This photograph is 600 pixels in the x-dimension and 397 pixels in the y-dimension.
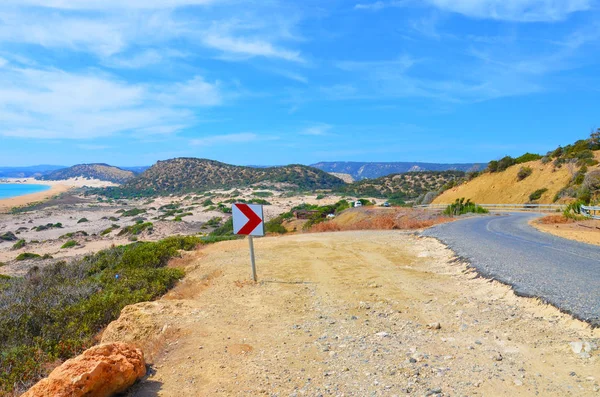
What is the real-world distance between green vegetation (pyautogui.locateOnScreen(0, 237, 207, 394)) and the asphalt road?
6.38 m

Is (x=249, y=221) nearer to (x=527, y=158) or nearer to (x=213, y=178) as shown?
(x=527, y=158)

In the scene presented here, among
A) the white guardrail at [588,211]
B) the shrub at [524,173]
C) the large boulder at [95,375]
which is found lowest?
the white guardrail at [588,211]

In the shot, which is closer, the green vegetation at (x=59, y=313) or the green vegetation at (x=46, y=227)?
the green vegetation at (x=59, y=313)

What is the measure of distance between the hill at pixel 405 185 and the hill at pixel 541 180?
74.2 ft

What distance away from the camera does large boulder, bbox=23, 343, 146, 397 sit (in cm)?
369

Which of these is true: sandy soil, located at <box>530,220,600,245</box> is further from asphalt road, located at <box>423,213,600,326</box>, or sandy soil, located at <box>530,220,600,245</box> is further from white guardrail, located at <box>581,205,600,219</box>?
white guardrail, located at <box>581,205,600,219</box>

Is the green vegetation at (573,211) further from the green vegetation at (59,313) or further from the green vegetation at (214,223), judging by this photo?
the green vegetation at (214,223)

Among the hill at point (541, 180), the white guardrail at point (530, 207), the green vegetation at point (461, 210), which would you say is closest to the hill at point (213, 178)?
the hill at point (541, 180)

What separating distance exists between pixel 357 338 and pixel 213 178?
11534 cm

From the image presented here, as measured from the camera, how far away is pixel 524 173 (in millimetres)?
45438

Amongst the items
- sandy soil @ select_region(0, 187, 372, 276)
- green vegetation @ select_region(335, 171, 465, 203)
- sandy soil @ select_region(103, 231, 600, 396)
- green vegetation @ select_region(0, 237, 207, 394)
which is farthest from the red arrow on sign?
green vegetation @ select_region(335, 171, 465, 203)

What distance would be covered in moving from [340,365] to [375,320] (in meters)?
1.45

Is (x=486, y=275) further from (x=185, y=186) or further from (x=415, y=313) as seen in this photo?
(x=185, y=186)

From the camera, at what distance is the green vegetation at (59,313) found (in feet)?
17.1
